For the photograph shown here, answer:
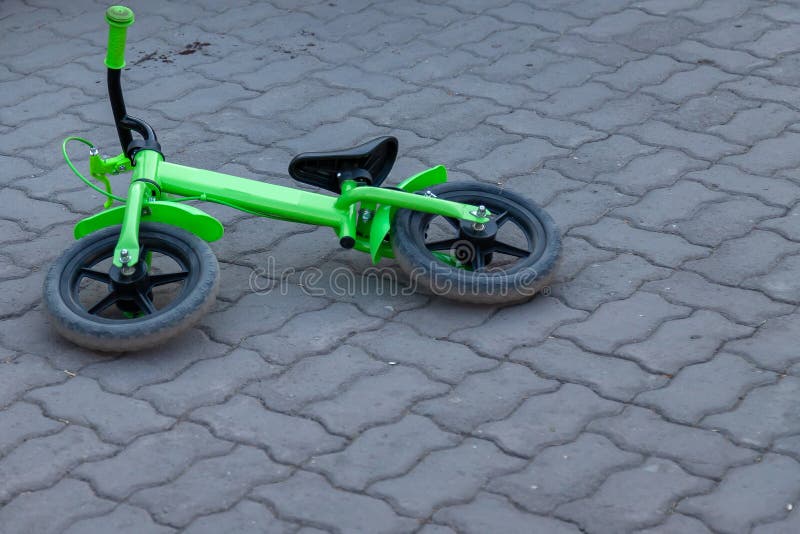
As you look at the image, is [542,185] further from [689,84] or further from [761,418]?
[761,418]

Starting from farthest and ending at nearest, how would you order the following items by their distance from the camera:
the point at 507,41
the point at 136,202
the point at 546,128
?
the point at 507,41 → the point at 546,128 → the point at 136,202

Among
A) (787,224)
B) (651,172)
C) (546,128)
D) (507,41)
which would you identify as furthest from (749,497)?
(507,41)

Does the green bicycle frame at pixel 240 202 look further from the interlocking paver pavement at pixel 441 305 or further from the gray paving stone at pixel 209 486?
the gray paving stone at pixel 209 486

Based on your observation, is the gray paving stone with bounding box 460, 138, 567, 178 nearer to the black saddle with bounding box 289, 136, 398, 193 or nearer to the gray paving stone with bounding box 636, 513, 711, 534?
the black saddle with bounding box 289, 136, 398, 193

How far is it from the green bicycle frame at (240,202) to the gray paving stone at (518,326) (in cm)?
33

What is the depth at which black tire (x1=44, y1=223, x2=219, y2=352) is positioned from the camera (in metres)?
3.57

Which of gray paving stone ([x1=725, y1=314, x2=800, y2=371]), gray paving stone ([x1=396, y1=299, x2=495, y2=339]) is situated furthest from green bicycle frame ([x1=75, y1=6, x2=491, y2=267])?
gray paving stone ([x1=725, y1=314, x2=800, y2=371])

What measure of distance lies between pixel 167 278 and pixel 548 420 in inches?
50.7

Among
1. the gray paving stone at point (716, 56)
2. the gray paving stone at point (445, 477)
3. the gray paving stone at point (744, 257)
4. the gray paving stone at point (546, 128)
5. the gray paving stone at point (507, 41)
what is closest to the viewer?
the gray paving stone at point (445, 477)

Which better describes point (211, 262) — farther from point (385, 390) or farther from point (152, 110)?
point (152, 110)

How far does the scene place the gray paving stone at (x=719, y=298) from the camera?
154 inches

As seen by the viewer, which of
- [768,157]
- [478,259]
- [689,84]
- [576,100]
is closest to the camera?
[478,259]

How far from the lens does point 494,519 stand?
3.07 m

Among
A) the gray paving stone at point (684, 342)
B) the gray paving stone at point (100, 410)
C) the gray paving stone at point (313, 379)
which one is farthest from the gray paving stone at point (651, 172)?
the gray paving stone at point (100, 410)
